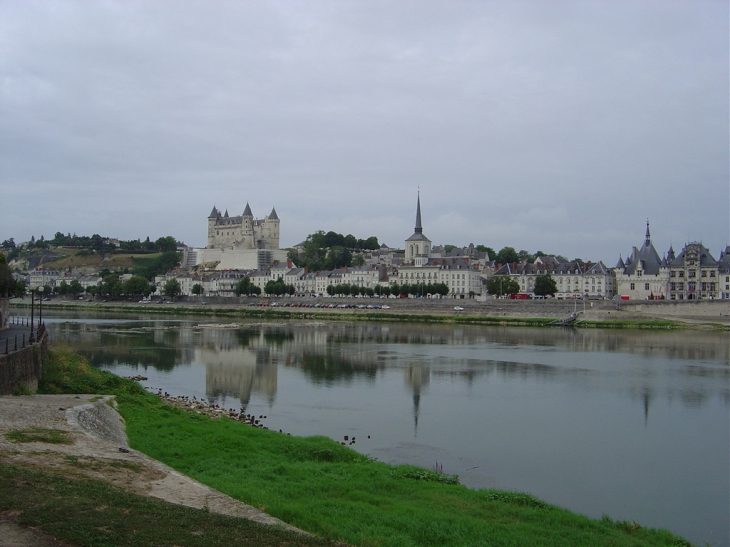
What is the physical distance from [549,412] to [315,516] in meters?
11.3

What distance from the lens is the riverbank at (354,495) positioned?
724 centimetres

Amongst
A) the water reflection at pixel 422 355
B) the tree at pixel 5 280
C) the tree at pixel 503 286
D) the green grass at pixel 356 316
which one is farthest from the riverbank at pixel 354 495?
the tree at pixel 503 286

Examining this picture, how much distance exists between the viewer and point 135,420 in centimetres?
1227

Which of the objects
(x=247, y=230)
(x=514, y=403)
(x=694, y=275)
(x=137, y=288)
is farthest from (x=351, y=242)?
(x=514, y=403)

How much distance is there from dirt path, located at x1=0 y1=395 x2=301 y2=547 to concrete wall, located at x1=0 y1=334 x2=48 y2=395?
4.47 feet

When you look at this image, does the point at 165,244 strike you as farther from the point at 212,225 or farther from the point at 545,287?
the point at 545,287

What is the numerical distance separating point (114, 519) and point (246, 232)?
114884 millimetres

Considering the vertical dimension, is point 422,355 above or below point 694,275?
below

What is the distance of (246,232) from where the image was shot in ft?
389

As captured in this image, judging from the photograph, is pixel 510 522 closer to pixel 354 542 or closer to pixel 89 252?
pixel 354 542

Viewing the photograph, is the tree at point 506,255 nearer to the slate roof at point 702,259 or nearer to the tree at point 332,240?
the tree at point 332,240

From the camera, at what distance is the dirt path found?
634 centimetres

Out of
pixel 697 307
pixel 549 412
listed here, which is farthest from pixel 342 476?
pixel 697 307

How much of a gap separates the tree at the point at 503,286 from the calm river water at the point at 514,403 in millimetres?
31755
